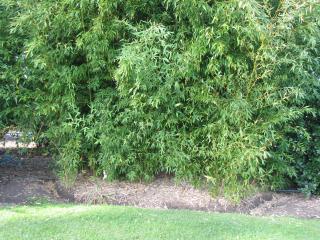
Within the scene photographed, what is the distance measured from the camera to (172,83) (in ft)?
19.7

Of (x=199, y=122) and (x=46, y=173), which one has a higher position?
(x=199, y=122)

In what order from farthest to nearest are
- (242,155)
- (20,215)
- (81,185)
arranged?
(81,185), (242,155), (20,215)

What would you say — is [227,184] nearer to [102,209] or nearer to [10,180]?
[102,209]

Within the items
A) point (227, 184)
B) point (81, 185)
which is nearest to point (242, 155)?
point (227, 184)

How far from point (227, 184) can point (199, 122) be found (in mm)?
909

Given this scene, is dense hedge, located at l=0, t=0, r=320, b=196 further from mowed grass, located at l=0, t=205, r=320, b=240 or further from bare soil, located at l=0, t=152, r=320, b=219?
mowed grass, located at l=0, t=205, r=320, b=240

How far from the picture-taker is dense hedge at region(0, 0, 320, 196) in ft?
19.3

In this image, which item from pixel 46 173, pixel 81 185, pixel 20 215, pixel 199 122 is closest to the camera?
pixel 20 215

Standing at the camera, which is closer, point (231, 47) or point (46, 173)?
point (231, 47)

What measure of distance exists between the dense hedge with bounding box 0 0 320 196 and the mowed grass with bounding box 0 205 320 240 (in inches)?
34.3

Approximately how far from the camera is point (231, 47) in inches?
239

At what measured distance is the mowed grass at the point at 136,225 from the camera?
4797mm

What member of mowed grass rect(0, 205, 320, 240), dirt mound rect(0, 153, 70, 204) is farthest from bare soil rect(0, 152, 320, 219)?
mowed grass rect(0, 205, 320, 240)

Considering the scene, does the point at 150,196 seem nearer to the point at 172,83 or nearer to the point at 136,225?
the point at 136,225
